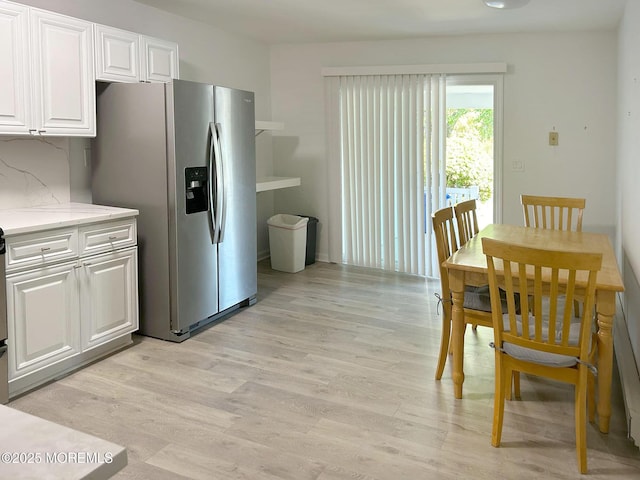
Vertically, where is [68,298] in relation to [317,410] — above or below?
above

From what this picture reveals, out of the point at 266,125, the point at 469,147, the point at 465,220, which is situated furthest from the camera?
the point at 469,147

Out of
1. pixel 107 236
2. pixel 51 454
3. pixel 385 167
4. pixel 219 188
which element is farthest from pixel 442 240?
pixel 385 167

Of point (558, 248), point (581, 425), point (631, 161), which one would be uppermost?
point (631, 161)

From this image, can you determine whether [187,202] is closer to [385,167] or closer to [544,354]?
[544,354]

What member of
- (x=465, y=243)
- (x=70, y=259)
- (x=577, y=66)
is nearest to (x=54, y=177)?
(x=70, y=259)

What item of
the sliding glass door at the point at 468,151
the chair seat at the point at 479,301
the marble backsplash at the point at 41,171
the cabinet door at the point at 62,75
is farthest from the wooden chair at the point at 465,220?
the sliding glass door at the point at 468,151

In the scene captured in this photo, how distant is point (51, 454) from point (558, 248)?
9.25 ft

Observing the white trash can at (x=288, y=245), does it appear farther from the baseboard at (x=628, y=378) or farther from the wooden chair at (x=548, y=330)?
the wooden chair at (x=548, y=330)

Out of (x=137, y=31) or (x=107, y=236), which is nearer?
(x=107, y=236)

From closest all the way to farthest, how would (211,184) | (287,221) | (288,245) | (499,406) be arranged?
(499,406), (211,184), (288,245), (287,221)

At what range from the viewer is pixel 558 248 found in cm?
301

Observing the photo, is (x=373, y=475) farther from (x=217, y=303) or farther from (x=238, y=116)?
(x=238, y=116)

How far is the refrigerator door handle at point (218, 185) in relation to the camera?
3.76 metres

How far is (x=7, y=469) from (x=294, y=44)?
18.6 ft
